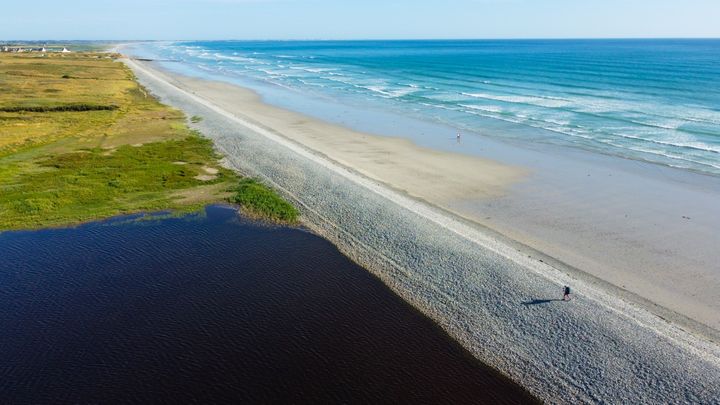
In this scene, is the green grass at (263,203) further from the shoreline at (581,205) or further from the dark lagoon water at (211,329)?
the shoreline at (581,205)

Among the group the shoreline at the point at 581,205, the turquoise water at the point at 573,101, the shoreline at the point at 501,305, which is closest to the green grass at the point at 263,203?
the shoreline at the point at 501,305

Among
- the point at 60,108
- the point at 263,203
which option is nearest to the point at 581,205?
the point at 263,203

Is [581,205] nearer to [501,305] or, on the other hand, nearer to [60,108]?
[501,305]

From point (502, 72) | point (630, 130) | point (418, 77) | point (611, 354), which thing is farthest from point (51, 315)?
point (502, 72)

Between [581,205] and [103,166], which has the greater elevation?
[581,205]

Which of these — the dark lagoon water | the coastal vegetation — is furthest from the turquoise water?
the dark lagoon water
